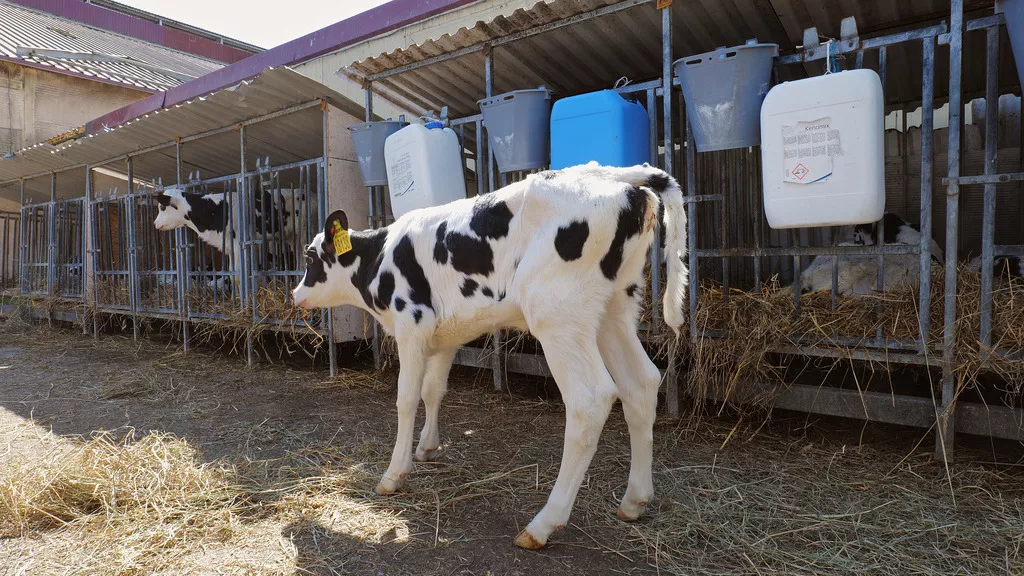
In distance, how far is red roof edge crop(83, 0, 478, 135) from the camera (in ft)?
34.4

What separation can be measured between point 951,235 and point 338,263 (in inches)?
149

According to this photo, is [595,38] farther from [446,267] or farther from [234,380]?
[234,380]

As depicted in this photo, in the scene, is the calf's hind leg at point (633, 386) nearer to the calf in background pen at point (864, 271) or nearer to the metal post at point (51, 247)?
the calf in background pen at point (864, 271)

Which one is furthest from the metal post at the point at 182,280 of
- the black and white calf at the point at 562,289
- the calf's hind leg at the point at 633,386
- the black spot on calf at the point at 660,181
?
the black spot on calf at the point at 660,181

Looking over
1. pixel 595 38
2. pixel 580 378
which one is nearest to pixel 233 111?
pixel 595 38

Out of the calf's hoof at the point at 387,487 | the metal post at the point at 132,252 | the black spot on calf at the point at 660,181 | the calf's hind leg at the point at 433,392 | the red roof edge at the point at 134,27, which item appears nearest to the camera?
the black spot on calf at the point at 660,181

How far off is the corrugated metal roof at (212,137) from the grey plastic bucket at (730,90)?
3994mm

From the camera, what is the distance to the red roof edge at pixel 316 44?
10.5 m

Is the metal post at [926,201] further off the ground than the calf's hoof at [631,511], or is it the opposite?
the metal post at [926,201]

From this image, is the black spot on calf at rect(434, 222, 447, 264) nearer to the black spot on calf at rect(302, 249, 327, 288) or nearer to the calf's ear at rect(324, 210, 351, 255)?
the calf's ear at rect(324, 210, 351, 255)

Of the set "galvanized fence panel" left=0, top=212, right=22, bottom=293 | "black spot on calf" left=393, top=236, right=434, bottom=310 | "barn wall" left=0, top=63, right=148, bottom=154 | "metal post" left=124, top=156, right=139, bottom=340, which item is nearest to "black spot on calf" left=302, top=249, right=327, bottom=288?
"black spot on calf" left=393, top=236, right=434, bottom=310

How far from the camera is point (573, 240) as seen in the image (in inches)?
112

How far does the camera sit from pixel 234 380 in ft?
21.6

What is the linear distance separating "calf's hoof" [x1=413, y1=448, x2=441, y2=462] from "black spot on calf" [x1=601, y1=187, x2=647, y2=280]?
177cm
